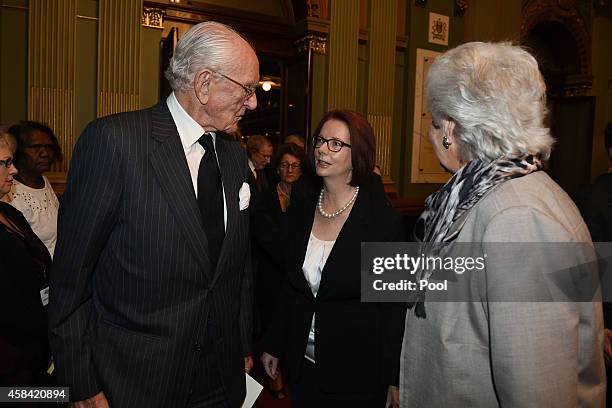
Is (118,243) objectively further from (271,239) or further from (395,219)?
(271,239)

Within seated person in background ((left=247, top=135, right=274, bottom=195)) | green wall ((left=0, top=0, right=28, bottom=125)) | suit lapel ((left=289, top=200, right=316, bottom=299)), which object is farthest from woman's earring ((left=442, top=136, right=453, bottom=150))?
green wall ((left=0, top=0, right=28, bottom=125))

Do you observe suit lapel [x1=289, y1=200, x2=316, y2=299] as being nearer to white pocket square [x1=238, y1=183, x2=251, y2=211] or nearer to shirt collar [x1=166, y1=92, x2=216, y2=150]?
white pocket square [x1=238, y1=183, x2=251, y2=211]

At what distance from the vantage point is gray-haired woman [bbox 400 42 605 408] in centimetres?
104

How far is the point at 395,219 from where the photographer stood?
6.66ft

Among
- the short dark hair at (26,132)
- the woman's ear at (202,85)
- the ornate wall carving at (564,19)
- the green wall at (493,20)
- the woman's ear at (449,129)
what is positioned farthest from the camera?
the ornate wall carving at (564,19)

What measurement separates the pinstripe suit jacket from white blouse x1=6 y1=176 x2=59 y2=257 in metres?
1.85

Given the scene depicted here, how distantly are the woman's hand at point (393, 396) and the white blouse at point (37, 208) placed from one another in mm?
2317

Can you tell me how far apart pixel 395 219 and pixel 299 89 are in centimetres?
472

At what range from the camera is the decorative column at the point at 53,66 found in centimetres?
462

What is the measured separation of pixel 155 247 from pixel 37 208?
80.9 inches

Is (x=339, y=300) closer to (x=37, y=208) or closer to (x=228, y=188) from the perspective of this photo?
(x=228, y=188)

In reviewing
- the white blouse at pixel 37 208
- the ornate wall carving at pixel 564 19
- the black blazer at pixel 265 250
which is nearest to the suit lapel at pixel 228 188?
the black blazer at pixel 265 250

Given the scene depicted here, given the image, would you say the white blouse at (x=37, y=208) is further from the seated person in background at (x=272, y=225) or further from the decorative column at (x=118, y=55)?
the decorative column at (x=118, y=55)

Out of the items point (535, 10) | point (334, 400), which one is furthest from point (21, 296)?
point (535, 10)
